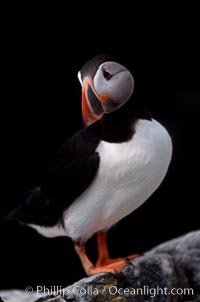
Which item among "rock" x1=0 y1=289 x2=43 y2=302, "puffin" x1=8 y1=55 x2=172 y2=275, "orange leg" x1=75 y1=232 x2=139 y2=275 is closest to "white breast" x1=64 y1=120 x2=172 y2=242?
"puffin" x1=8 y1=55 x2=172 y2=275

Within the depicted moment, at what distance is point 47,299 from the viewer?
115 inches

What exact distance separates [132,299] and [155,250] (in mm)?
578

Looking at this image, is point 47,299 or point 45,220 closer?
point 47,299

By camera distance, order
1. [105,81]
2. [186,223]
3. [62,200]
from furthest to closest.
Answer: [186,223] < [62,200] < [105,81]

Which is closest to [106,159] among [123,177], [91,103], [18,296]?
[123,177]

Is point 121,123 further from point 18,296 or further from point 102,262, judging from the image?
point 18,296

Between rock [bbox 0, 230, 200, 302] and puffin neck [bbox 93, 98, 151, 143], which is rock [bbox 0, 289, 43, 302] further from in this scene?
puffin neck [bbox 93, 98, 151, 143]

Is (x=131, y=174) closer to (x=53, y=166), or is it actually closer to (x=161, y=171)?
(x=161, y=171)

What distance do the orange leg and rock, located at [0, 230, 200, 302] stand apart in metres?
0.03

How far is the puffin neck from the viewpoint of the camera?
115 inches

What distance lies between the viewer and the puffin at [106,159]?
9.30ft

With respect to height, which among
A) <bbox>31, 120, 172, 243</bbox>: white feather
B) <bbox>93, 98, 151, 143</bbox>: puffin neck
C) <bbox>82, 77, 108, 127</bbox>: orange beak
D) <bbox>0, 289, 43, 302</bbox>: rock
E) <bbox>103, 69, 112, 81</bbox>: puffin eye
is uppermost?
<bbox>103, 69, 112, 81</bbox>: puffin eye

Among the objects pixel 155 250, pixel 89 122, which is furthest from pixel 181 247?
pixel 89 122

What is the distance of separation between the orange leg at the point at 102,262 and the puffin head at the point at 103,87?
1.58 ft
